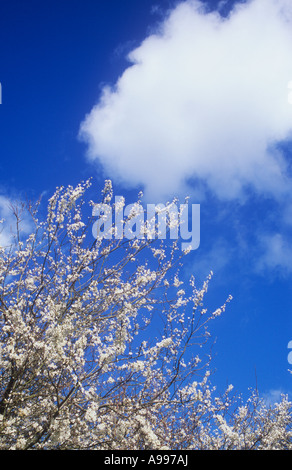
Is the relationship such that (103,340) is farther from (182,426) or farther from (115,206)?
(182,426)

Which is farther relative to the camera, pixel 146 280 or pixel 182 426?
pixel 182 426

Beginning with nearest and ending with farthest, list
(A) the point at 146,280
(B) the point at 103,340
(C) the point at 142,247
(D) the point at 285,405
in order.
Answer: (B) the point at 103,340
(A) the point at 146,280
(C) the point at 142,247
(D) the point at 285,405

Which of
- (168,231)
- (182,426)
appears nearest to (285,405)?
(182,426)

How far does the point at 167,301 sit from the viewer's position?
7801 millimetres

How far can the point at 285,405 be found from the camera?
13.4 meters
